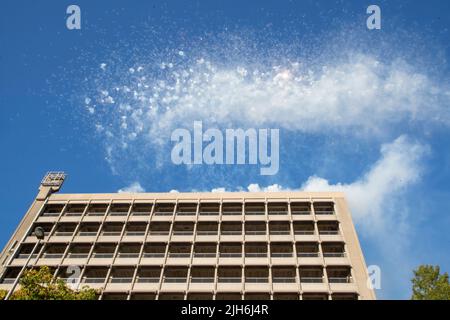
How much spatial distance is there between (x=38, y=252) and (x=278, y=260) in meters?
26.0

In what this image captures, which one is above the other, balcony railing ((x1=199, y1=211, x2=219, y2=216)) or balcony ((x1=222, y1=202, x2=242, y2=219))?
balcony ((x1=222, y1=202, x2=242, y2=219))

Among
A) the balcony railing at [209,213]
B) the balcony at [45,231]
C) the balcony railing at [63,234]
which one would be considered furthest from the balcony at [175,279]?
the balcony at [45,231]

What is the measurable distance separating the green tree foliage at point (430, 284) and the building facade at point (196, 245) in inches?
156

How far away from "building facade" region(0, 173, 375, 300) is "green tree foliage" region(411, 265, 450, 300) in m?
3.97

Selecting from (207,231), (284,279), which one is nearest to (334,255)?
(284,279)

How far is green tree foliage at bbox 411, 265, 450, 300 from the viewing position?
27.8m

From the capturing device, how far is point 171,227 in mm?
37562

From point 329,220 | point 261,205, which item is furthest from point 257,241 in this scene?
point 329,220

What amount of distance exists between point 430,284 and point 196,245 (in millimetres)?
22400

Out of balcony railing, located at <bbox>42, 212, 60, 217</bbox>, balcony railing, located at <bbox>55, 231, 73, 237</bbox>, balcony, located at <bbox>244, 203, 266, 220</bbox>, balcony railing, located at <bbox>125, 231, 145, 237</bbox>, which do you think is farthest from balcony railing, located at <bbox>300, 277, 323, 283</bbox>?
balcony railing, located at <bbox>42, 212, 60, 217</bbox>

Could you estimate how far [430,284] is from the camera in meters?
29.0

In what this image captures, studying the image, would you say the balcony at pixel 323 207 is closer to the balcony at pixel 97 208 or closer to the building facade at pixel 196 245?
the building facade at pixel 196 245

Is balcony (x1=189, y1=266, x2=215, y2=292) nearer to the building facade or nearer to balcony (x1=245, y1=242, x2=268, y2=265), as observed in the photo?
the building facade

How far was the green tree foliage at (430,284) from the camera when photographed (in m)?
27.8
